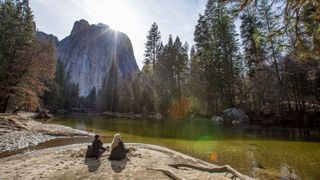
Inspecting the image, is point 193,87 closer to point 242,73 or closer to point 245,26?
point 242,73

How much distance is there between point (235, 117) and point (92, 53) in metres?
139

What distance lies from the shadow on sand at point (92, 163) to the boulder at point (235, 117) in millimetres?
29124

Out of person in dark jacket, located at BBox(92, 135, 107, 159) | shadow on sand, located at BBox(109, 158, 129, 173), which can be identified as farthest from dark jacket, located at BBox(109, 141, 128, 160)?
person in dark jacket, located at BBox(92, 135, 107, 159)

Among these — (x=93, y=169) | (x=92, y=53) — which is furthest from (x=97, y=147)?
(x=92, y=53)

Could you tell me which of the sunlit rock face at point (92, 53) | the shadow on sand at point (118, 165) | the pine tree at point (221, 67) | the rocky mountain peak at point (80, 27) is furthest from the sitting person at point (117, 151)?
the rocky mountain peak at point (80, 27)

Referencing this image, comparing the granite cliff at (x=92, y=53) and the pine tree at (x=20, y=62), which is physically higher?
the granite cliff at (x=92, y=53)

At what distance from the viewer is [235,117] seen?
37.3 m

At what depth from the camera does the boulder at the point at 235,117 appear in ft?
119

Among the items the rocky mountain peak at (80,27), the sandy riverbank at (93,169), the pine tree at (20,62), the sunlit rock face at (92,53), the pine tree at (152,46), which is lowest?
the sandy riverbank at (93,169)

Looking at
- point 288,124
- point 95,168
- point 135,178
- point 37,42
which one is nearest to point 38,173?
point 95,168

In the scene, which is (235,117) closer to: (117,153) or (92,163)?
(117,153)

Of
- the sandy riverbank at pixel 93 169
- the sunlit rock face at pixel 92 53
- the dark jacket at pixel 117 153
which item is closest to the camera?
the sandy riverbank at pixel 93 169

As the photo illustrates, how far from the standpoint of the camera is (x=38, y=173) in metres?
8.19

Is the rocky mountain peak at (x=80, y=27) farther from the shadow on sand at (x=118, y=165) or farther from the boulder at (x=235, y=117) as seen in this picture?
the shadow on sand at (x=118, y=165)
